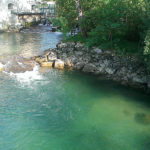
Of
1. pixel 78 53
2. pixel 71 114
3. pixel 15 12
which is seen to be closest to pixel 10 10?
pixel 15 12

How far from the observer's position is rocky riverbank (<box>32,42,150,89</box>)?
2127 centimetres

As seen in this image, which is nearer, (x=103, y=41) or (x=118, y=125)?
(x=118, y=125)

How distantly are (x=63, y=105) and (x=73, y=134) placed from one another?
391 cm

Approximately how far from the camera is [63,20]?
2881 centimetres

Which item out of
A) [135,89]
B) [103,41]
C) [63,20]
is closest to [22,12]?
[63,20]

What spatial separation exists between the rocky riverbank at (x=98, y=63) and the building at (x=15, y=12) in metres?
29.1

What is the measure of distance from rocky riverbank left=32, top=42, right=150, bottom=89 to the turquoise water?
139 cm

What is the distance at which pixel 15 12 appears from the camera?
54625 mm

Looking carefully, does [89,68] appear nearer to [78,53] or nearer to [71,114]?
[78,53]

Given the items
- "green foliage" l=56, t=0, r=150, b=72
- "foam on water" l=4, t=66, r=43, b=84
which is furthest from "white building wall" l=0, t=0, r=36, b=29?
"foam on water" l=4, t=66, r=43, b=84

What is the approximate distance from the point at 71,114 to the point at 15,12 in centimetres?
4551

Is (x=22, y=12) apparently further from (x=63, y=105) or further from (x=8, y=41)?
(x=63, y=105)

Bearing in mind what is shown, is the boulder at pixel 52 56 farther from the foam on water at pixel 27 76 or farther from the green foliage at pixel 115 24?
the green foliage at pixel 115 24

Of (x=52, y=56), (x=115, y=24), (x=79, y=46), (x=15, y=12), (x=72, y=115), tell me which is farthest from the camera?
(x=15, y=12)
